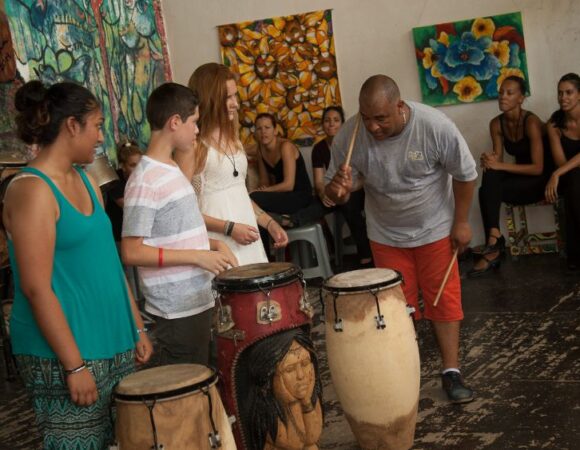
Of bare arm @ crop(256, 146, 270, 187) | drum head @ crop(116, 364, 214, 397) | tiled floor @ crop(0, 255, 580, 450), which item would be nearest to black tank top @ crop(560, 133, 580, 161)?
tiled floor @ crop(0, 255, 580, 450)

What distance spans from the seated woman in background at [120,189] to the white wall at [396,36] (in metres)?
1.62

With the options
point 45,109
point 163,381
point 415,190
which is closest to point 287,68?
point 415,190

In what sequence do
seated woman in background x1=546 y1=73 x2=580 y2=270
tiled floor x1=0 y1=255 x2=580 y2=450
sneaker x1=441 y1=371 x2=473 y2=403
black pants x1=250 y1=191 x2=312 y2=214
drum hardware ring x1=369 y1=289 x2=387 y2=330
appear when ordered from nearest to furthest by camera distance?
drum hardware ring x1=369 y1=289 x2=387 y2=330
tiled floor x1=0 y1=255 x2=580 y2=450
sneaker x1=441 y1=371 x2=473 y2=403
seated woman in background x1=546 y1=73 x2=580 y2=270
black pants x1=250 y1=191 x2=312 y2=214

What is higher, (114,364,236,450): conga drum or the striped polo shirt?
the striped polo shirt

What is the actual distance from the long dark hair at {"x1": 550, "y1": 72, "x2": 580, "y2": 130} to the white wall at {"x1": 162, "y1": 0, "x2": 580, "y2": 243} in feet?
1.42

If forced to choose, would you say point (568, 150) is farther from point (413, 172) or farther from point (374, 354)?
point (374, 354)

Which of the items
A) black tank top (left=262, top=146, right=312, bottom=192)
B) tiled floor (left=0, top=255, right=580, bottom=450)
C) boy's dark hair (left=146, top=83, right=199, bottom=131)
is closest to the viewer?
boy's dark hair (left=146, top=83, right=199, bottom=131)

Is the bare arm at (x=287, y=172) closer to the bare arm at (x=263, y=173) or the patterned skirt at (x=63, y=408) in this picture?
the bare arm at (x=263, y=173)

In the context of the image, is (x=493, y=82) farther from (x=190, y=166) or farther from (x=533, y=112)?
(x=190, y=166)

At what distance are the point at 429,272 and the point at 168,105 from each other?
1.44m

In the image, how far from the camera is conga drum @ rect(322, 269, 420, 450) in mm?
3074

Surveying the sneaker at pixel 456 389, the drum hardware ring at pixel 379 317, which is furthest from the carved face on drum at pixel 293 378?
the sneaker at pixel 456 389

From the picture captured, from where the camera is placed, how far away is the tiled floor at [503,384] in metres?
3.34

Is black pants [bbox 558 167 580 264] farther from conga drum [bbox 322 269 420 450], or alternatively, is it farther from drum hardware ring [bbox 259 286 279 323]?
drum hardware ring [bbox 259 286 279 323]
